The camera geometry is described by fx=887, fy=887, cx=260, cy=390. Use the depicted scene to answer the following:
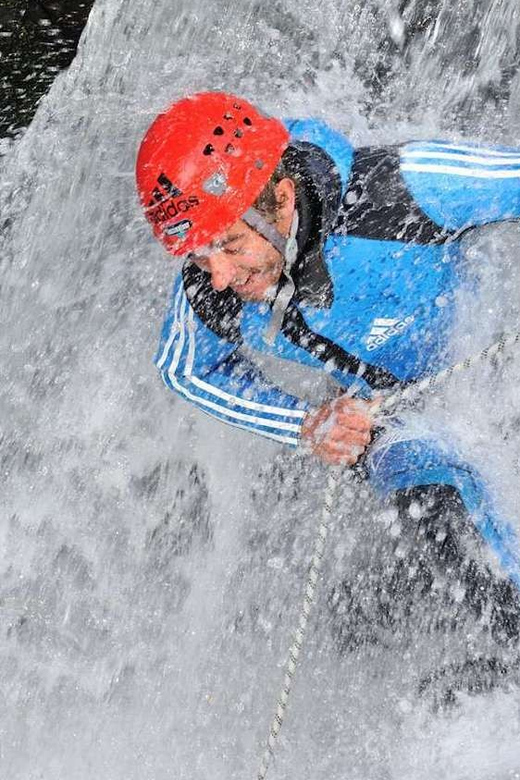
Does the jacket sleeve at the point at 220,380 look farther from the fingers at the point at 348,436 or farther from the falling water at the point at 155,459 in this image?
the falling water at the point at 155,459

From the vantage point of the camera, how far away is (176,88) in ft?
13.7

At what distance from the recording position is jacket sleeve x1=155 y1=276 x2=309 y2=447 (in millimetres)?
2545

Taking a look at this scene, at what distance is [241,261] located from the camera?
2.35 meters

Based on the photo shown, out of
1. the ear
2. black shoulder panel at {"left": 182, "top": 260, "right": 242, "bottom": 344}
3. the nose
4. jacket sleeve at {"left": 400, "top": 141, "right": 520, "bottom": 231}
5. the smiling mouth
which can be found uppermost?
jacket sleeve at {"left": 400, "top": 141, "right": 520, "bottom": 231}

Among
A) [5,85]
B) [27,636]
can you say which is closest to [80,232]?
[5,85]

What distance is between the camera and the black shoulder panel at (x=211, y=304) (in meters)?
2.55

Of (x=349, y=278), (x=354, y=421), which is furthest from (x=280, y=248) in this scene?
(x=354, y=421)

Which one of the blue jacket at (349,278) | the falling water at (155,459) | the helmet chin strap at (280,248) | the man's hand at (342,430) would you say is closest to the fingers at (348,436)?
the man's hand at (342,430)

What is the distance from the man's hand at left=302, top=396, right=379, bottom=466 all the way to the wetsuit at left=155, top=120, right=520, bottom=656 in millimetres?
73

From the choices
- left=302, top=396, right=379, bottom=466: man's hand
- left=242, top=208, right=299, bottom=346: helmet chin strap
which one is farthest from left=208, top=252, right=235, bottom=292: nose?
left=302, top=396, right=379, bottom=466: man's hand

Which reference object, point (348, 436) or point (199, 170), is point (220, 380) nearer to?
point (348, 436)

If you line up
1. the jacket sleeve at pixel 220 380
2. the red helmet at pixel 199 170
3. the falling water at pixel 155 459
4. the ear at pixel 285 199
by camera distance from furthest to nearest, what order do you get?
the falling water at pixel 155 459
the jacket sleeve at pixel 220 380
the ear at pixel 285 199
the red helmet at pixel 199 170

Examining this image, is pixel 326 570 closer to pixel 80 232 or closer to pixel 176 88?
pixel 80 232

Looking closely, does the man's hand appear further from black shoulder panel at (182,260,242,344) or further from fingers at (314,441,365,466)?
black shoulder panel at (182,260,242,344)
